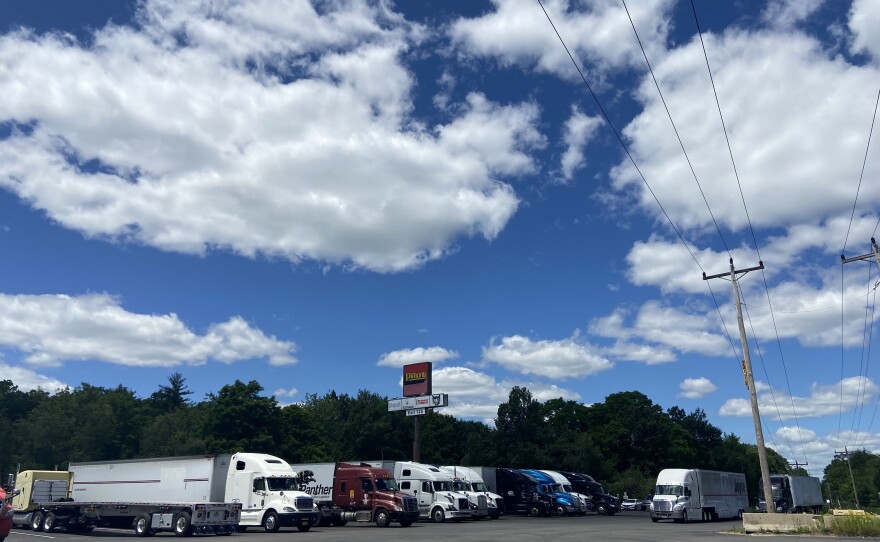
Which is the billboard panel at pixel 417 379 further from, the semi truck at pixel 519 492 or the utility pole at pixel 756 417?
the utility pole at pixel 756 417

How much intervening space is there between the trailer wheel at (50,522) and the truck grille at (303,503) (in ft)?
37.8

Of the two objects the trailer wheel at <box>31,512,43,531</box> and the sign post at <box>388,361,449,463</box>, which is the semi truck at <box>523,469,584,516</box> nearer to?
the sign post at <box>388,361,449,463</box>

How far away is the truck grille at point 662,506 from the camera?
42125 millimetres

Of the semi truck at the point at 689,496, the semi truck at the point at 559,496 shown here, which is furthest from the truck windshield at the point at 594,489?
the semi truck at the point at 689,496

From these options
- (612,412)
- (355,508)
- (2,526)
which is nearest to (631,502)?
(612,412)

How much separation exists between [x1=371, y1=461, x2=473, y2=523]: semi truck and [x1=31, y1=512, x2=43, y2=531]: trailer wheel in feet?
55.6

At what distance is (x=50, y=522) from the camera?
1185 inches

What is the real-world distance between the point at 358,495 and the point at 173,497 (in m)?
10.5

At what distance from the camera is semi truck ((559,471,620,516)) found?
54031 mm

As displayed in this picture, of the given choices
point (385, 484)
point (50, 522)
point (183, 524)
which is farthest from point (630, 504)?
point (50, 522)

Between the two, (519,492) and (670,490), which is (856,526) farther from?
(519,492)

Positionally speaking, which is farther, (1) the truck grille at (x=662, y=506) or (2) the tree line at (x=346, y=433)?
(2) the tree line at (x=346, y=433)

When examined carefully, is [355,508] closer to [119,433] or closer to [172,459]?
[172,459]

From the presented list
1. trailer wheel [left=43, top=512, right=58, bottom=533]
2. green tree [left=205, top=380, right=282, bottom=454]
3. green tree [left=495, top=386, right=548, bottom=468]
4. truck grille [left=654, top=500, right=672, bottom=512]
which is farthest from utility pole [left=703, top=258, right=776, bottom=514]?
green tree [left=205, top=380, right=282, bottom=454]
